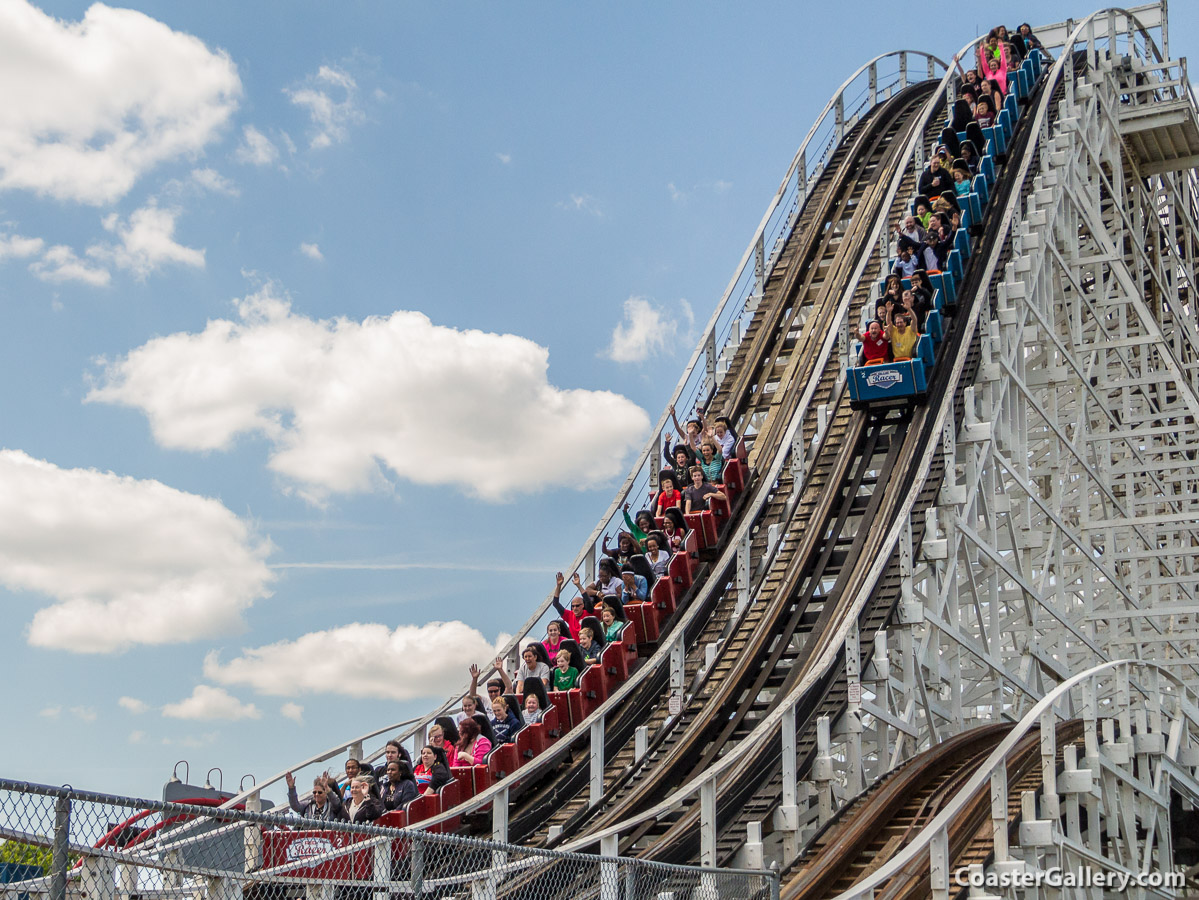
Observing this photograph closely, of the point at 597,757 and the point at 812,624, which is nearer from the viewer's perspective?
the point at 597,757

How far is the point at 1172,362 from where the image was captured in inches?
598

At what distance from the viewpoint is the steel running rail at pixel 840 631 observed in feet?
25.9

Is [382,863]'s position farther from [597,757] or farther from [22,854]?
[597,757]

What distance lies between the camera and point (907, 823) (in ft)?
27.3

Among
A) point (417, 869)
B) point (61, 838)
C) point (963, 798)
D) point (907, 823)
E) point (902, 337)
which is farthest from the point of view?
point (902, 337)

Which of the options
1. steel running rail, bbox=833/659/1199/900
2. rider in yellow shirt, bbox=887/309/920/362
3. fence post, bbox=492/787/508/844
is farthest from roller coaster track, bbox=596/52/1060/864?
steel running rail, bbox=833/659/1199/900

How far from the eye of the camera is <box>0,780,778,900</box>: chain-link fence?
12.2ft

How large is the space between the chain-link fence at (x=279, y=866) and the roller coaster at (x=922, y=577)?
1.62ft

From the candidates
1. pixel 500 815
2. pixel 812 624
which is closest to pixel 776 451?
pixel 812 624

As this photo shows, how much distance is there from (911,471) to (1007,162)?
580cm

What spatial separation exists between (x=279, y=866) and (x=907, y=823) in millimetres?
4063

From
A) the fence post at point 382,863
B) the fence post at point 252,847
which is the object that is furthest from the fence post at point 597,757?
the fence post at point 382,863

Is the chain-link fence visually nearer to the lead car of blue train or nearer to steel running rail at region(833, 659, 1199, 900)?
steel running rail at region(833, 659, 1199, 900)

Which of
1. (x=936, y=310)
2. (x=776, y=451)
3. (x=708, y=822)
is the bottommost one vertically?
(x=708, y=822)
